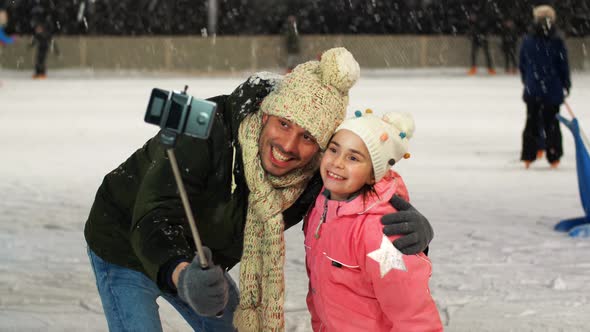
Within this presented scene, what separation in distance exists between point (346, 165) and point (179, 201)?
486 millimetres

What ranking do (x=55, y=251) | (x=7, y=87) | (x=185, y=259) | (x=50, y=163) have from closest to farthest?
(x=185, y=259) < (x=55, y=251) < (x=50, y=163) < (x=7, y=87)

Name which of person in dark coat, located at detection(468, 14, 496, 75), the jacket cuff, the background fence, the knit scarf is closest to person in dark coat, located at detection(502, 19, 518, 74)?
person in dark coat, located at detection(468, 14, 496, 75)

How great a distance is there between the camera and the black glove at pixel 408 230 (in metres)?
2.80

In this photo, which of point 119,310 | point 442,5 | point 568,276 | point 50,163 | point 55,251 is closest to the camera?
point 119,310

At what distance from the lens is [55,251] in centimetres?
604

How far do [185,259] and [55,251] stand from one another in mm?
3546

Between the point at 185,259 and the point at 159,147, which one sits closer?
the point at 185,259

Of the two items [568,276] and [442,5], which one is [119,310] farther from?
[442,5]

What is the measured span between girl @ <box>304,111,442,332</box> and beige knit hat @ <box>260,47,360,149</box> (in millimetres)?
62

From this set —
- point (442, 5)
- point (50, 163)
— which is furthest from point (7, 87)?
point (442, 5)

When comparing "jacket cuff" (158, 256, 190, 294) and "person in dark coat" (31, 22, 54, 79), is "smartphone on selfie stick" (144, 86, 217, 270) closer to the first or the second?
"jacket cuff" (158, 256, 190, 294)

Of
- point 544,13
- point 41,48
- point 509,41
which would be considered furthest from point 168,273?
point 509,41

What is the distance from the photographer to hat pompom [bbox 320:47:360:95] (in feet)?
9.50

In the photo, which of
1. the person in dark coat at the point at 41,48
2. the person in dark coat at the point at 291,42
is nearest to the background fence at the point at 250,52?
the person in dark coat at the point at 291,42
